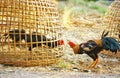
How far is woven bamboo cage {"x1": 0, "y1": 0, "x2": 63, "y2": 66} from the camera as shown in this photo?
575 cm

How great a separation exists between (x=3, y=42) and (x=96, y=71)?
147cm

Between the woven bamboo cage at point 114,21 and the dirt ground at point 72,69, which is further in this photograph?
the woven bamboo cage at point 114,21

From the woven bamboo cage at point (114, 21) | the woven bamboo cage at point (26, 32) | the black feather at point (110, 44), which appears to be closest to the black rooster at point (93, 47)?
the black feather at point (110, 44)

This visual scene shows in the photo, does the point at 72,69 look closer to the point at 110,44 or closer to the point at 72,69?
the point at 72,69

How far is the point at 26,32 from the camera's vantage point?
5.81 metres

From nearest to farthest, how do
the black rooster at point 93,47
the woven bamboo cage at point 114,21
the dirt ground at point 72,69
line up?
the dirt ground at point 72,69 → the black rooster at point 93,47 → the woven bamboo cage at point 114,21

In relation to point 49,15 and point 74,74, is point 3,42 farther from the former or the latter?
point 74,74

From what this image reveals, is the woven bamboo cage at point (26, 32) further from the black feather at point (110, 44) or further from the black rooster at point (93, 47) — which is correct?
the black feather at point (110, 44)

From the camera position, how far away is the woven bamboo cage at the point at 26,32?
5754 millimetres

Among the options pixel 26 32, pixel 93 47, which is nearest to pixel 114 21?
pixel 93 47

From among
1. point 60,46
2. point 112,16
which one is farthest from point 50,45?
point 112,16

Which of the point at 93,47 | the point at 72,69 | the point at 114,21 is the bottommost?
the point at 72,69

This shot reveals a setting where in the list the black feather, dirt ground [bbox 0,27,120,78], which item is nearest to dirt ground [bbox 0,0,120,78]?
dirt ground [bbox 0,27,120,78]

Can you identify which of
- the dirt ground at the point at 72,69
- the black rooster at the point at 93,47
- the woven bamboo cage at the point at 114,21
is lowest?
the dirt ground at the point at 72,69
